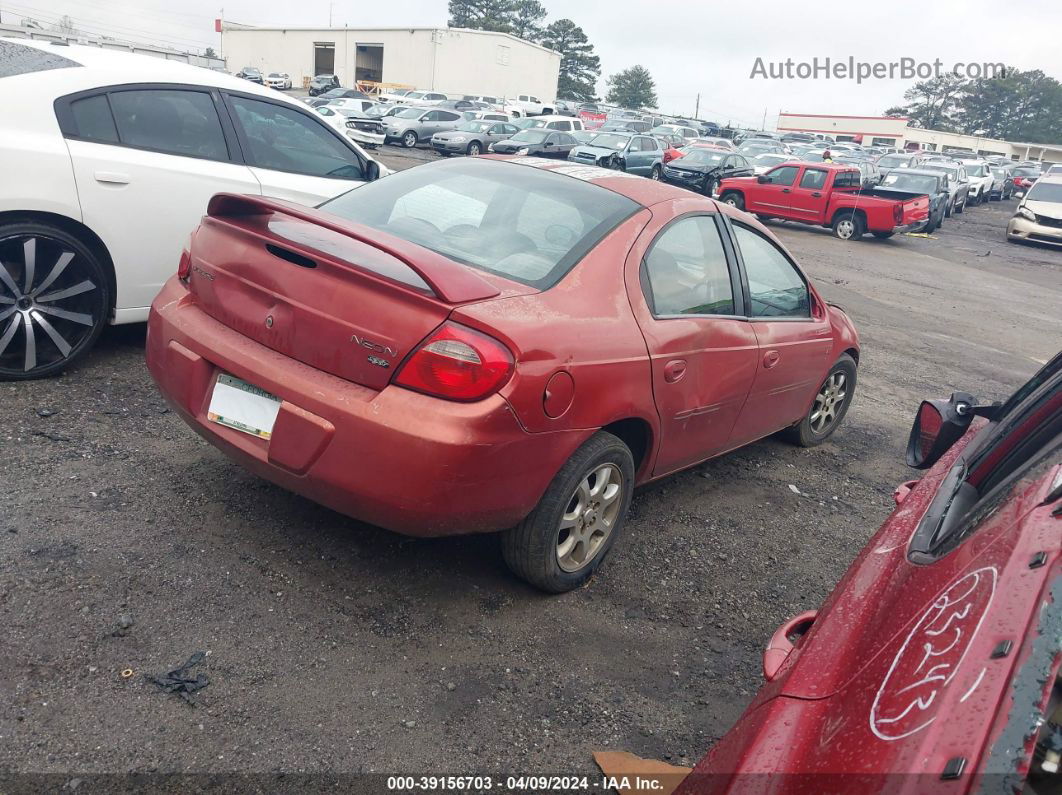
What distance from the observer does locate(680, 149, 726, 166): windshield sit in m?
23.7

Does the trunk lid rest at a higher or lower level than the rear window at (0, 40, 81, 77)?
lower

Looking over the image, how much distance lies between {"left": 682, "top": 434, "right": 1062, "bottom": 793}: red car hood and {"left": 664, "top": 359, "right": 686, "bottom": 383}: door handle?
1.75m

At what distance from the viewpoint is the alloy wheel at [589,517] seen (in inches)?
129

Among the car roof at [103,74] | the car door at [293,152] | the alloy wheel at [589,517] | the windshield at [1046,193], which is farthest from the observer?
the windshield at [1046,193]

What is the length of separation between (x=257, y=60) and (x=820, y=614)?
8872cm

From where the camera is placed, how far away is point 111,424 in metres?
4.35

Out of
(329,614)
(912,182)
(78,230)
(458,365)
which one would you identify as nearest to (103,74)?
(78,230)

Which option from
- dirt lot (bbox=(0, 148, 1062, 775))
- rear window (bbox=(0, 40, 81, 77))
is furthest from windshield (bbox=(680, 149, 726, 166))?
rear window (bbox=(0, 40, 81, 77))

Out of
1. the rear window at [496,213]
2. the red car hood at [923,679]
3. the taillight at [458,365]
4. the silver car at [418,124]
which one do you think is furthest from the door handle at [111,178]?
the silver car at [418,124]

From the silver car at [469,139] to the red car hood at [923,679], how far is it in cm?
2811

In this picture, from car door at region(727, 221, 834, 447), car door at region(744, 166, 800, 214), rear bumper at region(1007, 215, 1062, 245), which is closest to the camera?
car door at region(727, 221, 834, 447)

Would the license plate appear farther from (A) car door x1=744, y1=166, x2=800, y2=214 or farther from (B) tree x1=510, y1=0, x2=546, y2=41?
(B) tree x1=510, y1=0, x2=546, y2=41

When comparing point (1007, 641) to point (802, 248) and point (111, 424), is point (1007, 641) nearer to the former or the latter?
point (111, 424)

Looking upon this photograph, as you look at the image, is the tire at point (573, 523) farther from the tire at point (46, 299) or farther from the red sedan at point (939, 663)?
the tire at point (46, 299)
